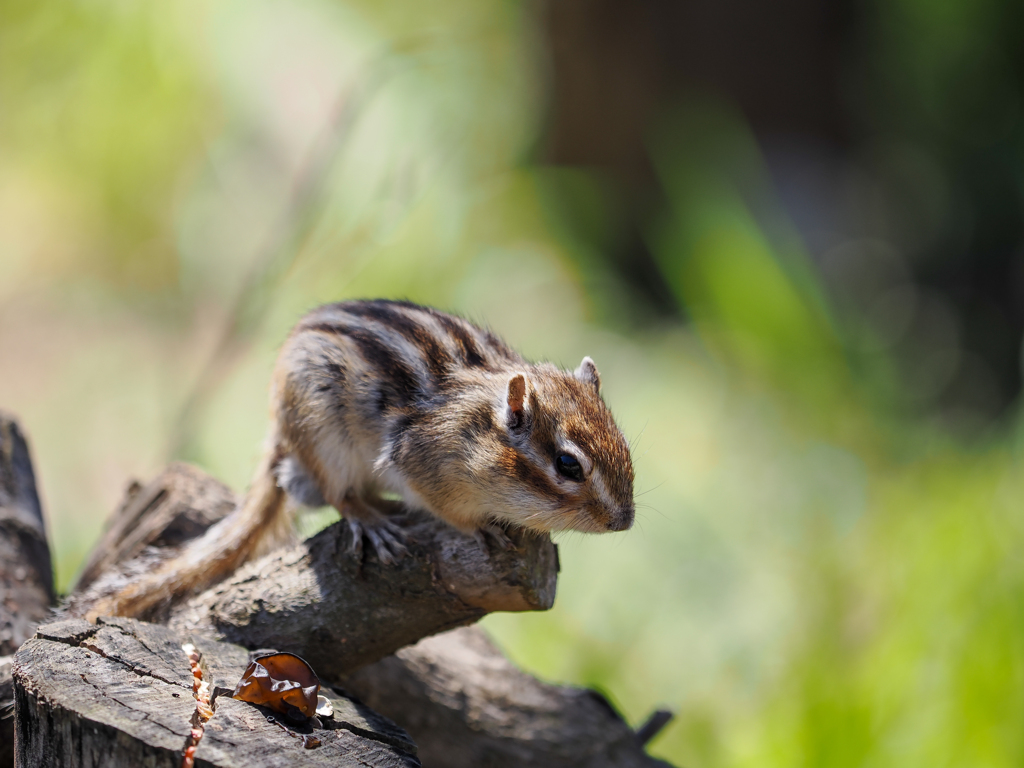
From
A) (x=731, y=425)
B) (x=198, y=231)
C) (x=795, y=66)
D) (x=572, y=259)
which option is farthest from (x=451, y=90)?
(x=795, y=66)

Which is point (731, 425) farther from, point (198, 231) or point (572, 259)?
point (198, 231)

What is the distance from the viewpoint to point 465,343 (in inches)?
74.9

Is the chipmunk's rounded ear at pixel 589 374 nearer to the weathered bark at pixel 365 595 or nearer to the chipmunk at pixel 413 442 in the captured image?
the chipmunk at pixel 413 442

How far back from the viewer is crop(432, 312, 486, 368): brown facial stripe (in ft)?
6.18

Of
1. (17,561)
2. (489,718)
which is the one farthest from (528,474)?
(17,561)

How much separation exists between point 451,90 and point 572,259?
4.49ft

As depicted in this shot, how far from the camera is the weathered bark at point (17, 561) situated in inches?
63.3

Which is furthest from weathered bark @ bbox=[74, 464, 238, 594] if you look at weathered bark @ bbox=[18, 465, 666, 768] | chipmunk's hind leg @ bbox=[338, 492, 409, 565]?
chipmunk's hind leg @ bbox=[338, 492, 409, 565]

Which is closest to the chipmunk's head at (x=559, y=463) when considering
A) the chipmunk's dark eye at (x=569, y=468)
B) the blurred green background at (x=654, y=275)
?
the chipmunk's dark eye at (x=569, y=468)

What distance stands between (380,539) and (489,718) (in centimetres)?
63

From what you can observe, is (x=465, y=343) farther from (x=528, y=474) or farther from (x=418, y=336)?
(x=528, y=474)

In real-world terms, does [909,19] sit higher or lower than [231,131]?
higher

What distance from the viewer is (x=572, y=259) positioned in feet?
19.4

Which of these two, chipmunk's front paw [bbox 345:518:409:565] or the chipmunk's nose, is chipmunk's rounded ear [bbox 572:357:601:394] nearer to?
the chipmunk's nose
